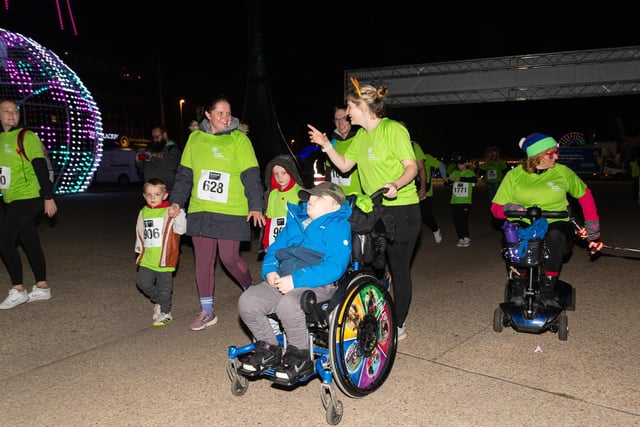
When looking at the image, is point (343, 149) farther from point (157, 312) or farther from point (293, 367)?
point (293, 367)

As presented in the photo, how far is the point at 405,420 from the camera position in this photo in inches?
118

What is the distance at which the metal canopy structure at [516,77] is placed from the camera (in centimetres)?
1842

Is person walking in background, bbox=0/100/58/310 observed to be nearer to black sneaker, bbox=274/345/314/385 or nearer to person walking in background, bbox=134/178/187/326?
person walking in background, bbox=134/178/187/326

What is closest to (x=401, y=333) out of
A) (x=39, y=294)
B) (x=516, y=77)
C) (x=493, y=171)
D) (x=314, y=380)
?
(x=314, y=380)

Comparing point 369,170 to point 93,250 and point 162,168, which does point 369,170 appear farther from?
→ point 93,250

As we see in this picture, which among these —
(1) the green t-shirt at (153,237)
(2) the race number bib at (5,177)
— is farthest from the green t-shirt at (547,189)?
(2) the race number bib at (5,177)

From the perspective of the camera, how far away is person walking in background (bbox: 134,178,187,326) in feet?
15.6

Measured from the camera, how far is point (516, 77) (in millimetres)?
19766

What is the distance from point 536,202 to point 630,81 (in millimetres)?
17178

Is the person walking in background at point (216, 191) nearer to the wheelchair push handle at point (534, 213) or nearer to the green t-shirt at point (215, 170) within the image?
the green t-shirt at point (215, 170)

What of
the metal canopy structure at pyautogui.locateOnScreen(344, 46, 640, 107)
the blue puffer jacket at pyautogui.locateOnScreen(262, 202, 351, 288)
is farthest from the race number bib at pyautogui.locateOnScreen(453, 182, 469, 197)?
the metal canopy structure at pyautogui.locateOnScreen(344, 46, 640, 107)

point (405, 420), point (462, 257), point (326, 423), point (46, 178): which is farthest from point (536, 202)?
point (46, 178)

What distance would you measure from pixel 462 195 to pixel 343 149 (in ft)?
12.2

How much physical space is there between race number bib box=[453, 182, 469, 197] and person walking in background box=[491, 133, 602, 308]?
4.09 meters
